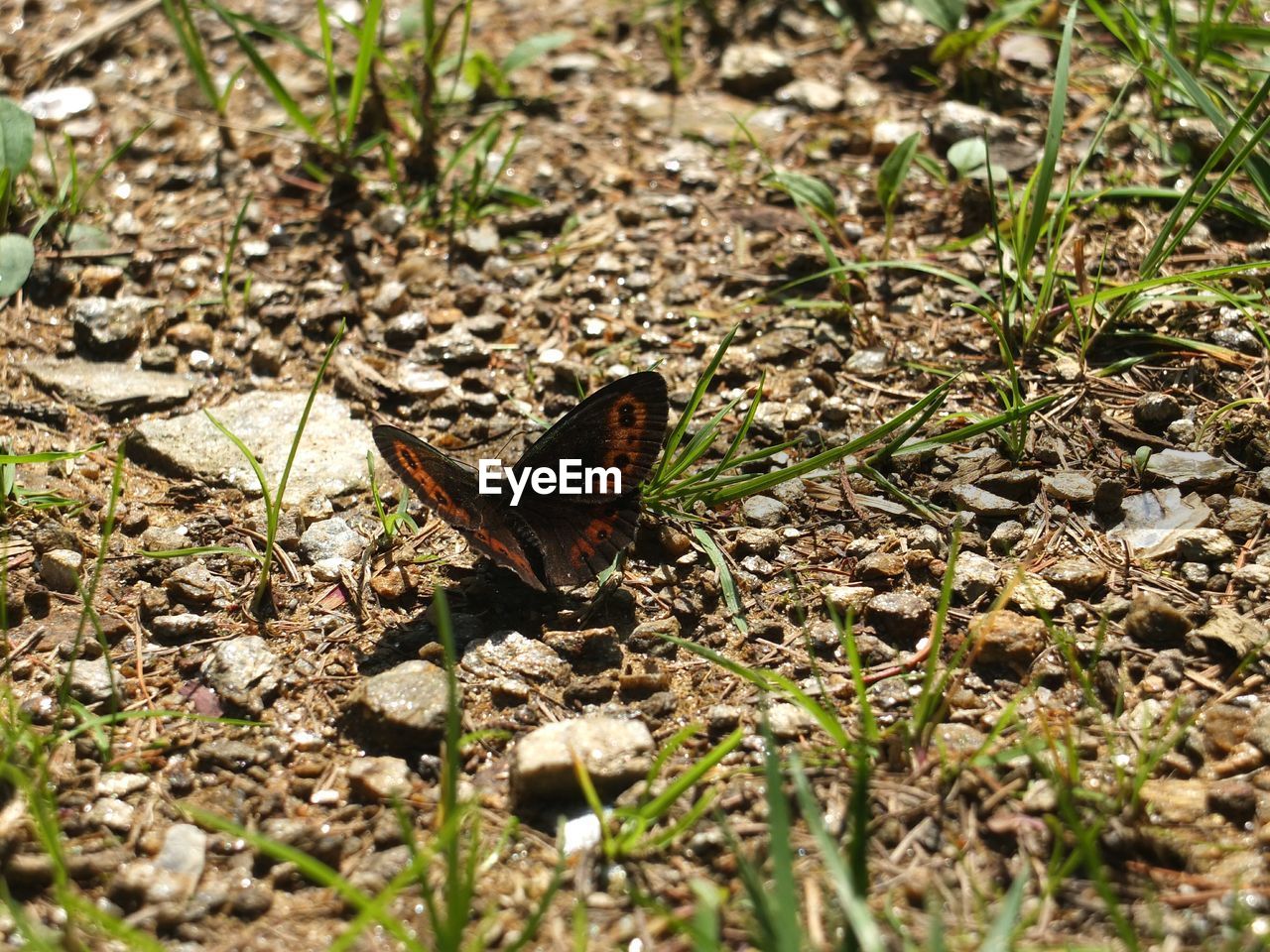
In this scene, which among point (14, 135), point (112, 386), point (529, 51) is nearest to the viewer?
point (112, 386)

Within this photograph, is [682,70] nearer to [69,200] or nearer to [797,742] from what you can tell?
[69,200]

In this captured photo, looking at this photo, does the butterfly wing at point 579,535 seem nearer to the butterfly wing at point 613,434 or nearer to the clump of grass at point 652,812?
the butterfly wing at point 613,434

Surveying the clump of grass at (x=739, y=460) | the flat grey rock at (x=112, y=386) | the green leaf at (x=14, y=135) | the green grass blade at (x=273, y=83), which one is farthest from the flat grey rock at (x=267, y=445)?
the green grass blade at (x=273, y=83)

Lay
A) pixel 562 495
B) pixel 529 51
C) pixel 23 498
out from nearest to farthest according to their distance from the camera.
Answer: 1. pixel 562 495
2. pixel 23 498
3. pixel 529 51

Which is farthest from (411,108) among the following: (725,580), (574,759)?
(574,759)

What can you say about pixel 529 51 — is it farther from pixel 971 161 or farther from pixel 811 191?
→ pixel 971 161

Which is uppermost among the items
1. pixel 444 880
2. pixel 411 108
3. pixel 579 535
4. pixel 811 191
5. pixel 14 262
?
pixel 411 108
